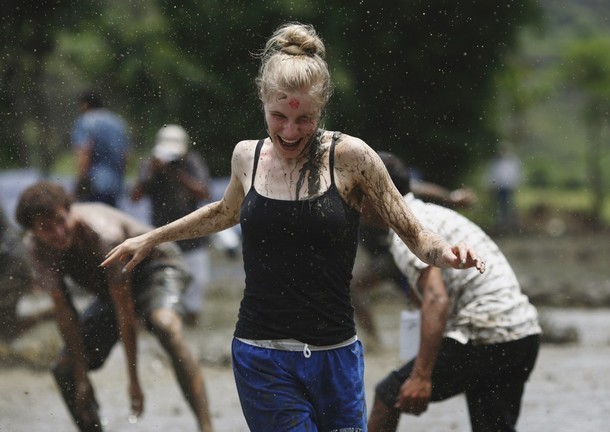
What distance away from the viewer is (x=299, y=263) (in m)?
3.80

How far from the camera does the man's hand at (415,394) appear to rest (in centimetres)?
489

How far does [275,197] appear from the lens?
3.81 metres

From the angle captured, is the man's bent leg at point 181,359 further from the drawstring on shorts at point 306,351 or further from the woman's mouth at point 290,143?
the woman's mouth at point 290,143

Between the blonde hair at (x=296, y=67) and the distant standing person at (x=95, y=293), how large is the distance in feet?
7.12

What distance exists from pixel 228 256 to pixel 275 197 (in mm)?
10245

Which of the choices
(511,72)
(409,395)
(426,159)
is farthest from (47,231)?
(511,72)

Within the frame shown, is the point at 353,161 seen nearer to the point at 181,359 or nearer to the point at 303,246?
the point at 303,246

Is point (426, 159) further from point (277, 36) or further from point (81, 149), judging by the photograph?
point (277, 36)

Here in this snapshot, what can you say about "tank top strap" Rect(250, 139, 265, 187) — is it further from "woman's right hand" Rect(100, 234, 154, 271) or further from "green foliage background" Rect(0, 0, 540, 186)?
"green foliage background" Rect(0, 0, 540, 186)

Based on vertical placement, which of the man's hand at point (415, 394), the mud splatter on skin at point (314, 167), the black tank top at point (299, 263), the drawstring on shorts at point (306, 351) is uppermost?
the mud splatter on skin at point (314, 167)

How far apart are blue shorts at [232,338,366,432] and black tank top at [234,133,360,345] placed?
64 mm

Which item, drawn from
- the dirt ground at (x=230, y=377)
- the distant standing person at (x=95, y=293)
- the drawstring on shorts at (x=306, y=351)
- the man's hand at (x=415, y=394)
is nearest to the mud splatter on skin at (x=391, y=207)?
the drawstring on shorts at (x=306, y=351)

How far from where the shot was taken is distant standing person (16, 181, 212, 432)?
19.1 ft

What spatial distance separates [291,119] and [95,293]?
9.01 feet
